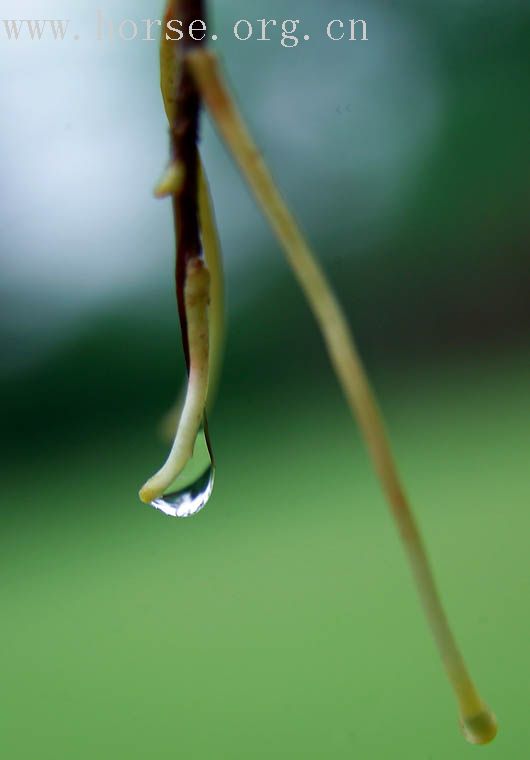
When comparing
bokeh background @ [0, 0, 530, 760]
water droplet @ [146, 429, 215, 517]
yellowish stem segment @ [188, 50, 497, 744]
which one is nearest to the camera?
yellowish stem segment @ [188, 50, 497, 744]

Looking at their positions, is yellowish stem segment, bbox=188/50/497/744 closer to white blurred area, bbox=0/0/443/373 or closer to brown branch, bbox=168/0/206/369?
brown branch, bbox=168/0/206/369

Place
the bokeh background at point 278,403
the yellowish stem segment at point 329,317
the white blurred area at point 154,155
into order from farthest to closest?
the white blurred area at point 154,155 < the bokeh background at point 278,403 < the yellowish stem segment at point 329,317

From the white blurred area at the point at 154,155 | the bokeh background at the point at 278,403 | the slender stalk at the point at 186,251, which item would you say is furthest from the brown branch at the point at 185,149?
the white blurred area at the point at 154,155

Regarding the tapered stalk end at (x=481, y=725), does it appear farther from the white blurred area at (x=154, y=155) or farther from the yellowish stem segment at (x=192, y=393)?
the white blurred area at (x=154, y=155)

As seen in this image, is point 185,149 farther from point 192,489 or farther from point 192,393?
point 192,489

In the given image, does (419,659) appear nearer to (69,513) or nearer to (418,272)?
(69,513)

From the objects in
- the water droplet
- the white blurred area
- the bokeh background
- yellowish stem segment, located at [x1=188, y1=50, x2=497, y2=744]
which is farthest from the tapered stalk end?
the white blurred area

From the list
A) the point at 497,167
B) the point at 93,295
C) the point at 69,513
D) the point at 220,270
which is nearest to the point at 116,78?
the point at 93,295
